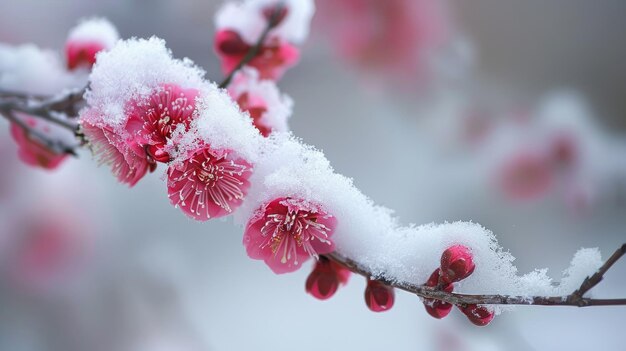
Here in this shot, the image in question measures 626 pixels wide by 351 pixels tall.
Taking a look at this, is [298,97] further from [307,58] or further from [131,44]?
[131,44]

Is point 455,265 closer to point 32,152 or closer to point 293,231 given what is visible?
point 293,231

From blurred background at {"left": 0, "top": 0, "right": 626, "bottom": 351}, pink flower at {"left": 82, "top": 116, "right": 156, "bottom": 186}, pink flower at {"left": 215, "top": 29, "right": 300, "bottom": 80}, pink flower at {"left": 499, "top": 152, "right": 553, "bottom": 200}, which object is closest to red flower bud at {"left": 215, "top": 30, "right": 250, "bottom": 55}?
pink flower at {"left": 215, "top": 29, "right": 300, "bottom": 80}

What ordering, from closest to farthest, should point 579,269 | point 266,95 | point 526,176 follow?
point 579,269
point 266,95
point 526,176

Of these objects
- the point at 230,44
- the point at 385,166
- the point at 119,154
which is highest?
the point at 385,166

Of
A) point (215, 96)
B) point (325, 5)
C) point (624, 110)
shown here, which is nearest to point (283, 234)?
point (215, 96)

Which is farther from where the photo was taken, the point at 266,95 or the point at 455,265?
the point at 266,95

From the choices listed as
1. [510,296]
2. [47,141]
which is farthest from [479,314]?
[47,141]
